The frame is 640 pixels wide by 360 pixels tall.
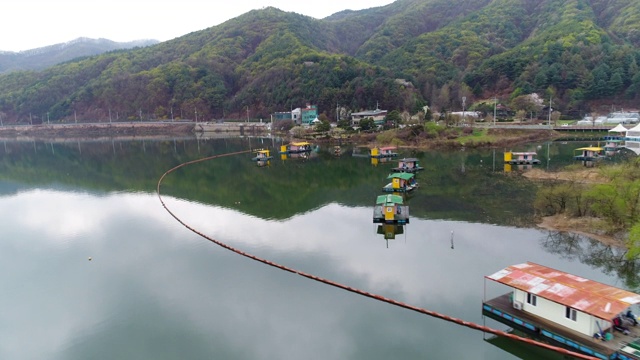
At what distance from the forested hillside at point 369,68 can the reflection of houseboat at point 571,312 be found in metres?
57.0

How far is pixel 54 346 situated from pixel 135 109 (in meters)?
97.2

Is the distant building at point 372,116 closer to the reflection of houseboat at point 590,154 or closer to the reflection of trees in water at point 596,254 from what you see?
the reflection of houseboat at point 590,154

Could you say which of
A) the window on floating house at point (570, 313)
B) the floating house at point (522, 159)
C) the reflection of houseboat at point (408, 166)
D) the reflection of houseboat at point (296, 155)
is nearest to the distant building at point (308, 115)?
the reflection of houseboat at point (296, 155)

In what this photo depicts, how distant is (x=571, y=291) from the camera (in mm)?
10922

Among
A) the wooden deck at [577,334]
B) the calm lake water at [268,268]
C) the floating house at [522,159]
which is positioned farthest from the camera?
the floating house at [522,159]

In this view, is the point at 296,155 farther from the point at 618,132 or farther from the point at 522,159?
the point at 618,132

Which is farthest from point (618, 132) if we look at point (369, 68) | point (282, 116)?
point (282, 116)

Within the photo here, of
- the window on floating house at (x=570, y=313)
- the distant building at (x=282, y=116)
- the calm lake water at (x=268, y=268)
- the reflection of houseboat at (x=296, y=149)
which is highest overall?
the distant building at (x=282, y=116)

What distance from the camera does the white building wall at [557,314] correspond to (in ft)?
33.6

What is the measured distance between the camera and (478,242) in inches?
704

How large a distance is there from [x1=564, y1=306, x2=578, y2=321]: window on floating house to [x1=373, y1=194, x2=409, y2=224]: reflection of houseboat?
10447mm

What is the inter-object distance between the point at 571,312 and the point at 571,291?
59 centimetres

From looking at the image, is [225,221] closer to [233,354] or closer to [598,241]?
[233,354]

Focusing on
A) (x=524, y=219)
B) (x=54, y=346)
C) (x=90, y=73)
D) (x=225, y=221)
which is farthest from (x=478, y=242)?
(x=90, y=73)
